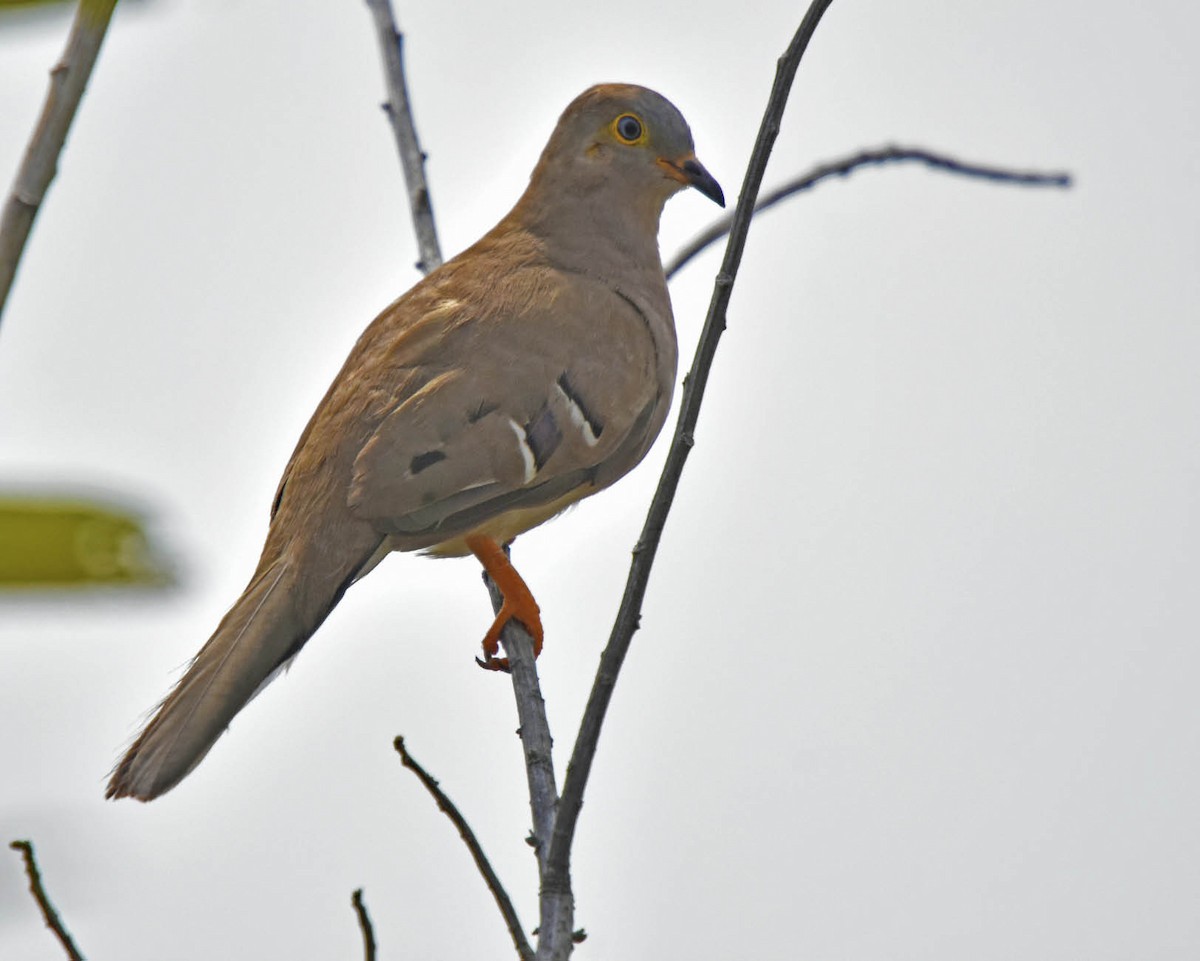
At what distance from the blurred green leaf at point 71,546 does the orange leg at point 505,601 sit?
3.55m

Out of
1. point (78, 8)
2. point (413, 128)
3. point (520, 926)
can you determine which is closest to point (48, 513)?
point (78, 8)

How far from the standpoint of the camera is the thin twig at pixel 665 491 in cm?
254

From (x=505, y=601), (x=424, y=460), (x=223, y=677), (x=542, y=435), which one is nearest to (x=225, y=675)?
(x=223, y=677)

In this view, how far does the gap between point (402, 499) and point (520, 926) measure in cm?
167

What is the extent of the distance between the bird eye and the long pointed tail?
6.88 ft

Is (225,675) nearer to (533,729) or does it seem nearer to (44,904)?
(533,729)

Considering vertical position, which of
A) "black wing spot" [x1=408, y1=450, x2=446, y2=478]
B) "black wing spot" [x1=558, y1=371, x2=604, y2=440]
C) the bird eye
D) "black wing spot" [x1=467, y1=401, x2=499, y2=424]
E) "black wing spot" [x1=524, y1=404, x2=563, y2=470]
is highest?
the bird eye

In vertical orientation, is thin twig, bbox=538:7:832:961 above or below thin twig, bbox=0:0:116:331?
above

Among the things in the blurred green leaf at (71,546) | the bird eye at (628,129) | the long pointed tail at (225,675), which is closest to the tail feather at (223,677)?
the long pointed tail at (225,675)

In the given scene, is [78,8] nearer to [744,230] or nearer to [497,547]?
[744,230]

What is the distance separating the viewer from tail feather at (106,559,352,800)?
10.1 ft

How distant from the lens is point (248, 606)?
368 centimetres

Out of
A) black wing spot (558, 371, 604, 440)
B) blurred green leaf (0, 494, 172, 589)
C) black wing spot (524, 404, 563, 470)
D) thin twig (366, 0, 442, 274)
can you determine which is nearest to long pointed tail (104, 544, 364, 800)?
black wing spot (524, 404, 563, 470)

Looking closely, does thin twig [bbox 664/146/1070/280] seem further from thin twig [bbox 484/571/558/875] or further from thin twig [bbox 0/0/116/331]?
thin twig [bbox 0/0/116/331]
